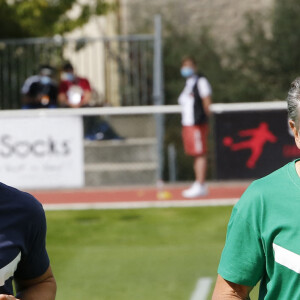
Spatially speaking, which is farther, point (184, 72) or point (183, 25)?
point (183, 25)

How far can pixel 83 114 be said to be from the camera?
46.9 feet

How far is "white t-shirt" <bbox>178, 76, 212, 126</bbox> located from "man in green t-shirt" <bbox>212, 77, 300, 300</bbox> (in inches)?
414

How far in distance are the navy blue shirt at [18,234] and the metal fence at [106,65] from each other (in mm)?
13004

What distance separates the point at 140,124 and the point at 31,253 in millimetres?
11430


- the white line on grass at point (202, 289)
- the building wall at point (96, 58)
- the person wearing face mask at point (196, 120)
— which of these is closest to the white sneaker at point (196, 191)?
the person wearing face mask at point (196, 120)

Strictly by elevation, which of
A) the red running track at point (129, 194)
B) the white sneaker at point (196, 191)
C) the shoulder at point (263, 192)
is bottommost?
the red running track at point (129, 194)

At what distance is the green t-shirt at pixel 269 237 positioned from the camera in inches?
117

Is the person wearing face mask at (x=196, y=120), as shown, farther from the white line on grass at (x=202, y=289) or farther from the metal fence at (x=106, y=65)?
the white line on grass at (x=202, y=289)

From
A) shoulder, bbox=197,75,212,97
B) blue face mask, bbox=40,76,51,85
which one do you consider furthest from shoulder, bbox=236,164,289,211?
blue face mask, bbox=40,76,51,85

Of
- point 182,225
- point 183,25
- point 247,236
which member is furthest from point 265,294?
point 183,25

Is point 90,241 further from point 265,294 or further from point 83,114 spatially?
point 265,294

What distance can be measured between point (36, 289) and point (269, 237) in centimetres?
95

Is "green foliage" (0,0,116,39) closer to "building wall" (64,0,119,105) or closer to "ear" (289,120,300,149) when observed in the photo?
"building wall" (64,0,119,105)

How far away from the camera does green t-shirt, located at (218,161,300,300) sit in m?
2.96
